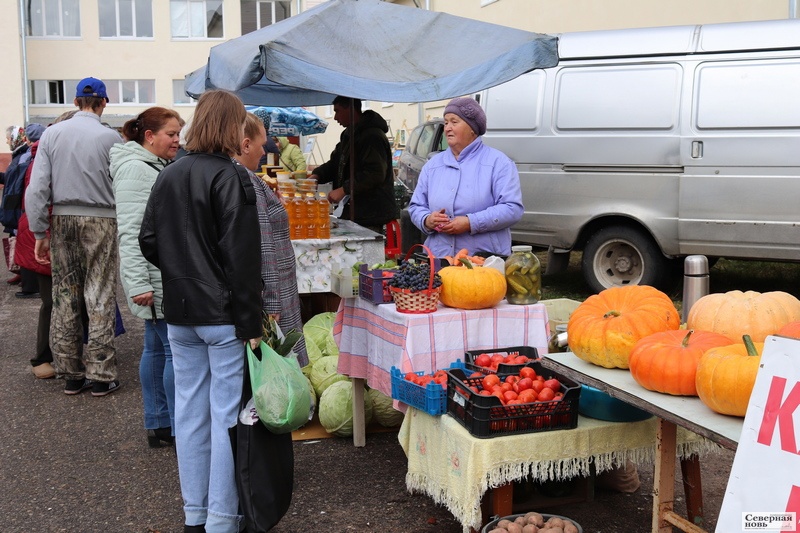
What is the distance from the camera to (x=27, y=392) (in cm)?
678

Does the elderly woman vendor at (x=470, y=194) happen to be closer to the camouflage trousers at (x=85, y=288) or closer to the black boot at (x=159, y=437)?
the black boot at (x=159, y=437)

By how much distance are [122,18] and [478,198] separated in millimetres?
33697

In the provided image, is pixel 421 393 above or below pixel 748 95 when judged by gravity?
below

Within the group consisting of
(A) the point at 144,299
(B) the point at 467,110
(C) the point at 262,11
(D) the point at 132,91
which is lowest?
(A) the point at 144,299

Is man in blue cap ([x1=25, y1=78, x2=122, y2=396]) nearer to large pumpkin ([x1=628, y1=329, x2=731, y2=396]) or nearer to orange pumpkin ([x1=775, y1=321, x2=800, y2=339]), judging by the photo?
large pumpkin ([x1=628, y1=329, x2=731, y2=396])

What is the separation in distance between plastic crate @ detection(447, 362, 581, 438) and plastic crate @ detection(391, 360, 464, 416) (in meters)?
0.07

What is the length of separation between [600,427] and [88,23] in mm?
35145

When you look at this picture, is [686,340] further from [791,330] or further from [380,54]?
[380,54]

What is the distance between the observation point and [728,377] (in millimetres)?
2943

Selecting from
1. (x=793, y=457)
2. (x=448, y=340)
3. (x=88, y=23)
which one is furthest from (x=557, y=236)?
(x=88, y=23)

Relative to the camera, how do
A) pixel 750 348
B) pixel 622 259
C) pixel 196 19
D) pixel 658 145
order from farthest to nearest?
pixel 196 19 < pixel 622 259 < pixel 658 145 < pixel 750 348

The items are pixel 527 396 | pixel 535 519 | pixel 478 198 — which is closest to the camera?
pixel 535 519

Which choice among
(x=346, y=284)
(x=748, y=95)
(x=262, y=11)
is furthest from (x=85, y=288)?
(x=262, y=11)

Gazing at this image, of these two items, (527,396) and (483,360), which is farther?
(483,360)
